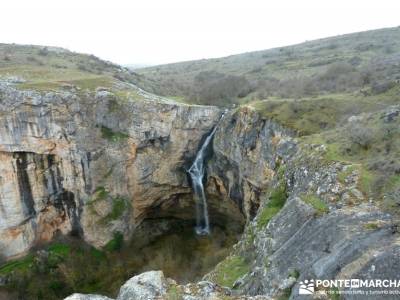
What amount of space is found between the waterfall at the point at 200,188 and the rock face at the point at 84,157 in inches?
21.5

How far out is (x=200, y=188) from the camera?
87.6ft

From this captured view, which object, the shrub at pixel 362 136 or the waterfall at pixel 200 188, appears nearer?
the shrub at pixel 362 136

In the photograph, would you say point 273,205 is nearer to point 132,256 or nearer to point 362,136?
point 362,136

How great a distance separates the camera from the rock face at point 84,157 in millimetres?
23250

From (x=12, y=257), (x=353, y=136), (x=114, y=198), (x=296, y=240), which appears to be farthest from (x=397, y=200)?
Result: (x=12, y=257)

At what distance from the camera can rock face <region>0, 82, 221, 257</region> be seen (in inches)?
915

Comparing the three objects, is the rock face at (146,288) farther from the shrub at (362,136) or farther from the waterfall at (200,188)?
the waterfall at (200,188)

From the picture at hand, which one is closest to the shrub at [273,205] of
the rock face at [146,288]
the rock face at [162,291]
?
the rock face at [162,291]

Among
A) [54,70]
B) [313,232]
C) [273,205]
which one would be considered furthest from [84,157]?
[313,232]

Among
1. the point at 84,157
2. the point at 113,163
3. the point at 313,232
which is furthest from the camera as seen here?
the point at 113,163

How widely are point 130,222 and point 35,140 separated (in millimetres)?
8576

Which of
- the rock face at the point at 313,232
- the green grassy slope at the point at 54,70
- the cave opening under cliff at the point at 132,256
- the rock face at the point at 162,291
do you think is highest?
the green grassy slope at the point at 54,70

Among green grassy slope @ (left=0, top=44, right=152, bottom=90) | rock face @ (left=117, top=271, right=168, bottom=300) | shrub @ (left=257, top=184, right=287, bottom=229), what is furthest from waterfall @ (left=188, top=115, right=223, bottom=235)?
rock face @ (left=117, top=271, right=168, bottom=300)

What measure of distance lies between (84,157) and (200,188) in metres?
8.39
